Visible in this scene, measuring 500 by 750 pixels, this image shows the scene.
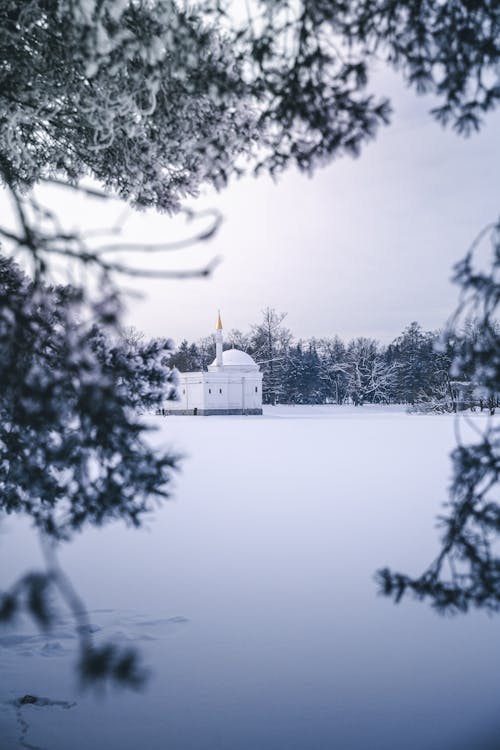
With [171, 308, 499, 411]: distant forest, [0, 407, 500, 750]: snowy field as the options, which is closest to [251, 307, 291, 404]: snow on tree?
[171, 308, 499, 411]: distant forest

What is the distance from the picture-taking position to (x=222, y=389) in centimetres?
5162

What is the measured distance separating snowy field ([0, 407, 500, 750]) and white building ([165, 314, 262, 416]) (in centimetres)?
3919

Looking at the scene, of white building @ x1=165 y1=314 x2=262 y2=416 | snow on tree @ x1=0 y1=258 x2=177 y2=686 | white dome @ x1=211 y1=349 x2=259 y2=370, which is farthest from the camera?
white dome @ x1=211 y1=349 x2=259 y2=370

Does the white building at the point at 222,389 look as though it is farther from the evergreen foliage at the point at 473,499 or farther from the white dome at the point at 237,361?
the evergreen foliage at the point at 473,499

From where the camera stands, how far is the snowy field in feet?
14.8

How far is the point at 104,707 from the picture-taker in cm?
482

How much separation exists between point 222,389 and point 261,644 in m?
45.8

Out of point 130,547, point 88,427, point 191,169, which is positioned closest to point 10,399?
point 88,427

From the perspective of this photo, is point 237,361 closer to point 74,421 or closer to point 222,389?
point 222,389

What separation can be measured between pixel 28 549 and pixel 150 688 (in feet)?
15.7

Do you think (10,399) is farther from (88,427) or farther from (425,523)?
(425,523)

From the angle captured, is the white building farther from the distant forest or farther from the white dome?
the distant forest

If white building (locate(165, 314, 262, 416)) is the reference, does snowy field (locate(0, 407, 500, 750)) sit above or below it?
below

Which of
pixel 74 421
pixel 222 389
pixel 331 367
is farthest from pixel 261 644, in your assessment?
pixel 331 367
